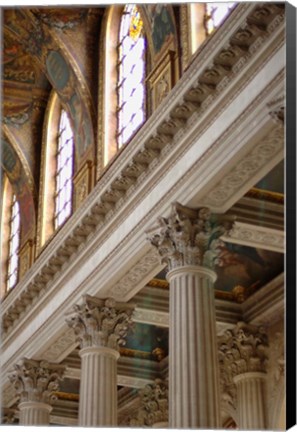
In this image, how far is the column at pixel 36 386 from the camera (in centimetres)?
1898

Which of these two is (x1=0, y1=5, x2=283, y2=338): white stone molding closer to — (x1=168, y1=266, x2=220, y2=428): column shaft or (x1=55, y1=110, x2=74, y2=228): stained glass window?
(x1=55, y1=110, x2=74, y2=228): stained glass window

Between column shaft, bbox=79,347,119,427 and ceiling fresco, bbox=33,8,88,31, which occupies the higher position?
ceiling fresco, bbox=33,8,88,31

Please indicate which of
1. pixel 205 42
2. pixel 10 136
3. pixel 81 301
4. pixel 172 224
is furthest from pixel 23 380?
pixel 205 42

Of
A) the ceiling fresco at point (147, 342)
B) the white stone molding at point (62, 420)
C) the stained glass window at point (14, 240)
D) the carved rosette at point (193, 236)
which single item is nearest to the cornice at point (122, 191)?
the carved rosette at point (193, 236)

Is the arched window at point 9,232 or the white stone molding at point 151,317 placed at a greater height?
the arched window at point 9,232

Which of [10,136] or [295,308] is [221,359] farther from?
[295,308]

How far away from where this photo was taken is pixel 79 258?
17734 millimetres

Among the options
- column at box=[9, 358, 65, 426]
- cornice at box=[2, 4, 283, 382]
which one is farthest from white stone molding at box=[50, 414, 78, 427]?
cornice at box=[2, 4, 283, 382]

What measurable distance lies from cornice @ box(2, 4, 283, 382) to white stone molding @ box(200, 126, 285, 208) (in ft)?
2.35

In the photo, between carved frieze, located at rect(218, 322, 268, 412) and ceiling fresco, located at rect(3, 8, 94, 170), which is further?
ceiling fresco, located at rect(3, 8, 94, 170)

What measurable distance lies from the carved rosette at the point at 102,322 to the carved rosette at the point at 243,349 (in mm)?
1669

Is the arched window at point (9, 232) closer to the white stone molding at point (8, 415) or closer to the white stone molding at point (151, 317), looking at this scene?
the white stone molding at point (8, 415)

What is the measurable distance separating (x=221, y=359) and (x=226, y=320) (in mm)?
589

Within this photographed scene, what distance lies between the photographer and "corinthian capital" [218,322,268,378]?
17.7 metres
